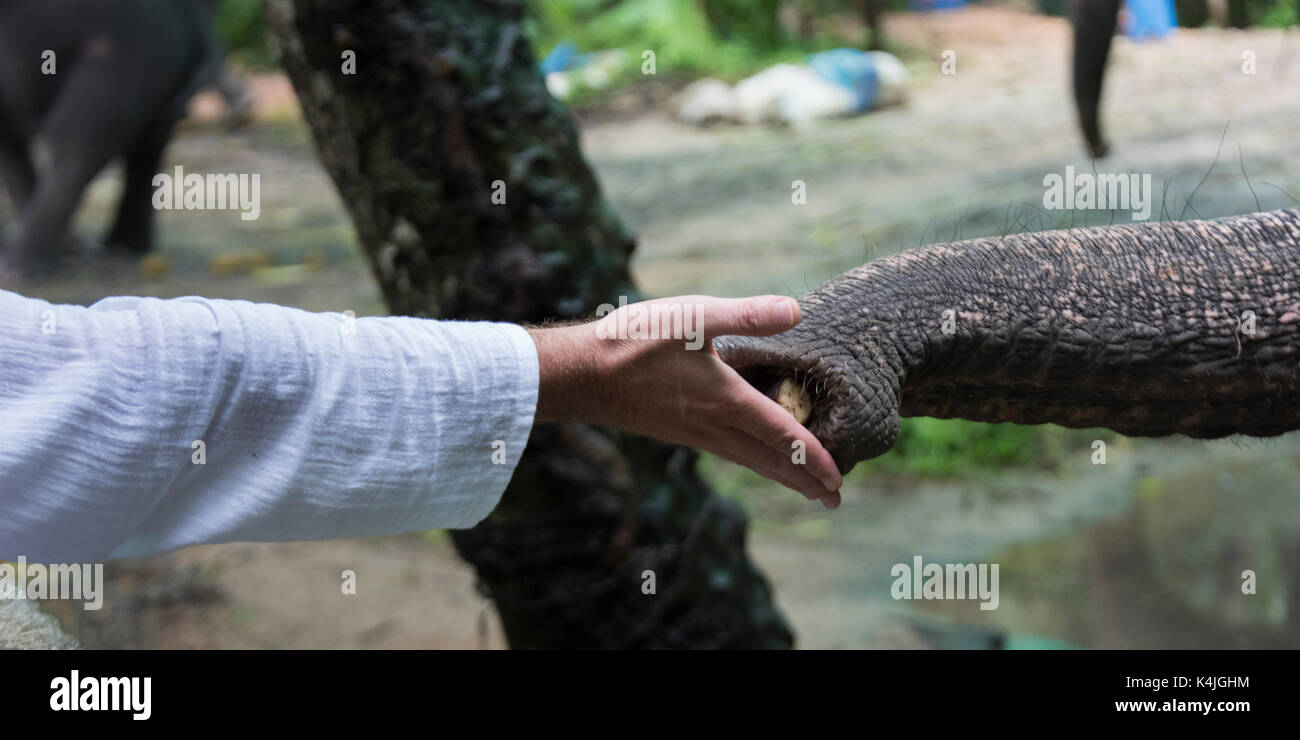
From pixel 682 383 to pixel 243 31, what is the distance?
14082 millimetres

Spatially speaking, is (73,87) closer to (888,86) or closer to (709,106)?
(709,106)

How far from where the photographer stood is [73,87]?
6.55 meters

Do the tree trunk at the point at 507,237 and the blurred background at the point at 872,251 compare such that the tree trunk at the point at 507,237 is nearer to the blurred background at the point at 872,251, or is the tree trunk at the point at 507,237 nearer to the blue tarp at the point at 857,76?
the blurred background at the point at 872,251

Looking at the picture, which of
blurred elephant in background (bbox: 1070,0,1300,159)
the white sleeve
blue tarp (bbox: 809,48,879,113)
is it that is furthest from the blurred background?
the white sleeve

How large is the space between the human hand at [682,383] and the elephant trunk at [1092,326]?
0.09m

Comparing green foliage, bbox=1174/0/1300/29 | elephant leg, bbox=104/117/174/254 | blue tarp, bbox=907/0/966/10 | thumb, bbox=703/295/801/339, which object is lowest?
thumb, bbox=703/295/801/339

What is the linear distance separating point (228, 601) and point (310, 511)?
7.04ft

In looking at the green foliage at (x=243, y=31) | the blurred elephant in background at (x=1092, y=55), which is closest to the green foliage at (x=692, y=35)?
the green foliage at (x=243, y=31)

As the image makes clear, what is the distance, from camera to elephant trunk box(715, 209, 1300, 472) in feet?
5.73

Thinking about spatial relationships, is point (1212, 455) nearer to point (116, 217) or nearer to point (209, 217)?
point (116, 217)

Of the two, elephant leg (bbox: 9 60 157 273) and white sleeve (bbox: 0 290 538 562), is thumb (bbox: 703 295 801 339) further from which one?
elephant leg (bbox: 9 60 157 273)

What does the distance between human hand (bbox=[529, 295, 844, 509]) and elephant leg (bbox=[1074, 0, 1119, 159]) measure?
3805 mm

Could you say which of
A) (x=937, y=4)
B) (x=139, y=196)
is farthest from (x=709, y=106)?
(x=139, y=196)

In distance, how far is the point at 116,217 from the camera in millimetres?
7582
